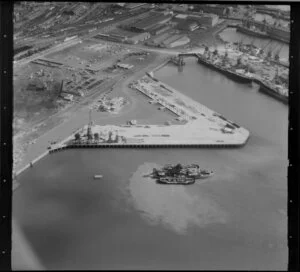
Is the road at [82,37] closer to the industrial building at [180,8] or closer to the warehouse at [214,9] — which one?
the industrial building at [180,8]

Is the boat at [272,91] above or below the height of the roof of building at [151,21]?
below

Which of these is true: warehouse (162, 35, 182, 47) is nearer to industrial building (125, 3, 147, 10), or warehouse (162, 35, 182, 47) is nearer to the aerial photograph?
the aerial photograph

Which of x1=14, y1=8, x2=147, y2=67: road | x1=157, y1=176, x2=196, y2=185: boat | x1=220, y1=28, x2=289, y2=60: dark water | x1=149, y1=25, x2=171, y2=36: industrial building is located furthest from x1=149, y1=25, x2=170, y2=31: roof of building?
x1=157, y1=176, x2=196, y2=185: boat

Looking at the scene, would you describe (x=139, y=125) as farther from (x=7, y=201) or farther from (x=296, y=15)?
(x=296, y=15)

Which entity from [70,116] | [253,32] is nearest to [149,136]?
[70,116]

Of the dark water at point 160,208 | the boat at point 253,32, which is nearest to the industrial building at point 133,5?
the boat at point 253,32

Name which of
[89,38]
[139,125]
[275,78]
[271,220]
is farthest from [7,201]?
[275,78]
